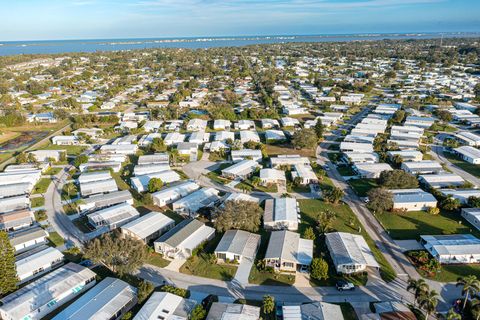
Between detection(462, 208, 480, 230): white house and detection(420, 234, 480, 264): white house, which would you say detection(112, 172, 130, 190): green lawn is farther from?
detection(462, 208, 480, 230): white house

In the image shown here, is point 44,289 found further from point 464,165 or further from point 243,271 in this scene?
point 464,165

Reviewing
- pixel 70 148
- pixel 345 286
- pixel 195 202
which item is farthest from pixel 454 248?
pixel 70 148

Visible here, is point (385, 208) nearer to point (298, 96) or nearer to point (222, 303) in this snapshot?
point (222, 303)

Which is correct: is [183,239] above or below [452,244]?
above

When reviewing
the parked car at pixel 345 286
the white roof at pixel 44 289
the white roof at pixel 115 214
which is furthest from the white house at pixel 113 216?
the parked car at pixel 345 286

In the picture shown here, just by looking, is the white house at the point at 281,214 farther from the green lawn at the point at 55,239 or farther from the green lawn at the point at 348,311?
the green lawn at the point at 55,239

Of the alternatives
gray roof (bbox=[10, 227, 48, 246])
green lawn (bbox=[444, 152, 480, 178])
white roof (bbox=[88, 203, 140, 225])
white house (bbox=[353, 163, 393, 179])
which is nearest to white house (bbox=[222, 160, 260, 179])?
white roof (bbox=[88, 203, 140, 225])

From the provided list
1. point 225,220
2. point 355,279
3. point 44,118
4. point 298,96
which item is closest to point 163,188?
point 225,220
